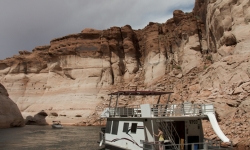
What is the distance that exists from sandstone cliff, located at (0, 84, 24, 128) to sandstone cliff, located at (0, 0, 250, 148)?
299 inches

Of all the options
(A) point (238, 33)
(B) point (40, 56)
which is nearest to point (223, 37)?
(A) point (238, 33)

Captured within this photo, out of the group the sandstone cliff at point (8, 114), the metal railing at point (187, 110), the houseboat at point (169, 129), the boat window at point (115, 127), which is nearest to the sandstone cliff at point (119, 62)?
the sandstone cliff at point (8, 114)

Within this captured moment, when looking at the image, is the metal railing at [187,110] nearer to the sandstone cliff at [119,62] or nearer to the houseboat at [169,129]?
the houseboat at [169,129]

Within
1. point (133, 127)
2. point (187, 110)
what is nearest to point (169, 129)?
point (187, 110)

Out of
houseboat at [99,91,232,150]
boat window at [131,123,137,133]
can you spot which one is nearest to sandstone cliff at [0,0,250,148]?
houseboat at [99,91,232,150]

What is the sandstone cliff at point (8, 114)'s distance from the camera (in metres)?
35.7

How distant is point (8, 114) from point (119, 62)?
24123 mm

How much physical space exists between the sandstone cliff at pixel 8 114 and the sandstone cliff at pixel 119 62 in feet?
24.9

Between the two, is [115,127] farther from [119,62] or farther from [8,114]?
[119,62]

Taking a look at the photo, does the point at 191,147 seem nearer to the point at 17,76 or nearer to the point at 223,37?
the point at 223,37

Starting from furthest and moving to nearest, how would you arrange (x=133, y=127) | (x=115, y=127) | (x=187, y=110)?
(x=115, y=127)
(x=133, y=127)
(x=187, y=110)

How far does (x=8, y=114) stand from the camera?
121 feet

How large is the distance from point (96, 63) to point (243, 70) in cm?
3489

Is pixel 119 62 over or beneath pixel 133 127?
over
